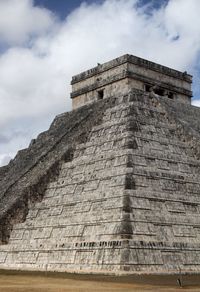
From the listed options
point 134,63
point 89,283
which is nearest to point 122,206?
point 89,283

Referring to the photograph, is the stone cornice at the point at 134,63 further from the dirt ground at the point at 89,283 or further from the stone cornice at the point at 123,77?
the dirt ground at the point at 89,283

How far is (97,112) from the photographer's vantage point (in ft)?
84.4

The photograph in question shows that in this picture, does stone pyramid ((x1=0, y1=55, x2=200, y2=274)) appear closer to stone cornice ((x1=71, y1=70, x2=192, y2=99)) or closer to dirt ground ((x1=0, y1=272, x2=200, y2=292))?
stone cornice ((x1=71, y1=70, x2=192, y2=99))

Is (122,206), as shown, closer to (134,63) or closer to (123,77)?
(123,77)

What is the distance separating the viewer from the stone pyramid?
1777cm

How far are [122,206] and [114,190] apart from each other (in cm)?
112

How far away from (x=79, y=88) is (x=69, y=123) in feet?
10.9

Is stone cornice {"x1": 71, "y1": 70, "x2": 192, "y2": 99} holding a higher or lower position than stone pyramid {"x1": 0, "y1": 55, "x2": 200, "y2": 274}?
higher

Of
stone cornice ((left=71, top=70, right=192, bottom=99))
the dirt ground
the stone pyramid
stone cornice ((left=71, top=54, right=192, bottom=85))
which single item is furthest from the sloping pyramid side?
stone cornice ((left=71, top=54, right=192, bottom=85))

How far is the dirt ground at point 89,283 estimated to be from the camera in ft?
42.2

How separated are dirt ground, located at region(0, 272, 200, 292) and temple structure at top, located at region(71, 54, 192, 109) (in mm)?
11631

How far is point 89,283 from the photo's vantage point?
46.4ft

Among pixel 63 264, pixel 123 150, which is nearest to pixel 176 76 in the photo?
pixel 123 150

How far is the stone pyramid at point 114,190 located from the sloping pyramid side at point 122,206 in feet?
0.14
